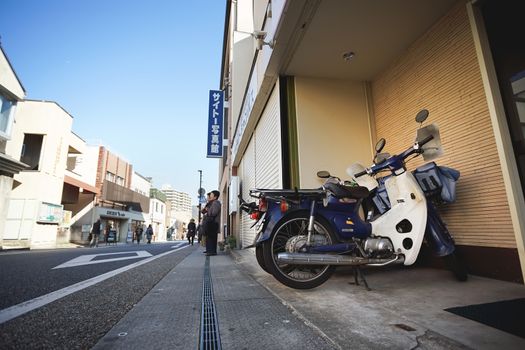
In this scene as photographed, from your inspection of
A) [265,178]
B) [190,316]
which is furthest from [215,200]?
[190,316]

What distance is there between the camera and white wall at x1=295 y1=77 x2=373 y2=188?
4324 mm

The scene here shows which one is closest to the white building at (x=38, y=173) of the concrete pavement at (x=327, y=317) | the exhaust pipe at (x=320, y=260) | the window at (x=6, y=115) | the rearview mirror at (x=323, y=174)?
the window at (x=6, y=115)

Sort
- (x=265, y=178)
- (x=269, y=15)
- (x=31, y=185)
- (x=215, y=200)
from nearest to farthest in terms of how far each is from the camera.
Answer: (x=269, y=15), (x=265, y=178), (x=215, y=200), (x=31, y=185)

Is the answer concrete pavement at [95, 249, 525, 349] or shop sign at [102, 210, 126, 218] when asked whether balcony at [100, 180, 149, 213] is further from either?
concrete pavement at [95, 249, 525, 349]

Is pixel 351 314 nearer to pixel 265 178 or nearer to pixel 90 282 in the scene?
pixel 90 282

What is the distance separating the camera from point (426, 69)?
3.66 metres

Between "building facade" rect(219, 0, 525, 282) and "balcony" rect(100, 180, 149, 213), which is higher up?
"balcony" rect(100, 180, 149, 213)

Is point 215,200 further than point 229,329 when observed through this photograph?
Yes

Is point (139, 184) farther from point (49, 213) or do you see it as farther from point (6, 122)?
point (6, 122)

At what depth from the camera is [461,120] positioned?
3131mm

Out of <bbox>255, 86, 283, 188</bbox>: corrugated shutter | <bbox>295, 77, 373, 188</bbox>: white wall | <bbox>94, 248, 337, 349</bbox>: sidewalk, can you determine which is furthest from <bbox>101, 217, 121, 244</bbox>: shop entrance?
<bbox>94, 248, 337, 349</bbox>: sidewalk

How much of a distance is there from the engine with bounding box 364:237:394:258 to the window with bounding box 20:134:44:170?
Answer: 826 inches

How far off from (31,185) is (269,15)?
61.8 feet

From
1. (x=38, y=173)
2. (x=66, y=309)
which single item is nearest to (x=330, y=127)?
(x=66, y=309)
